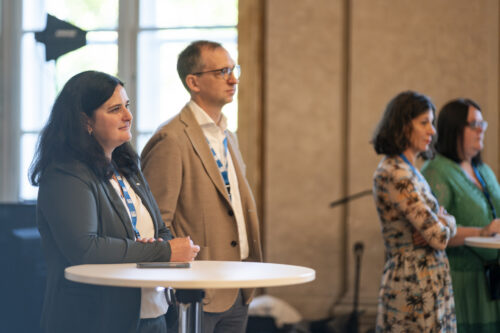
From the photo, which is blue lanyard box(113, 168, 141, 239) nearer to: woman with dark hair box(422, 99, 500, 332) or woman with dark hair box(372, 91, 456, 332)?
woman with dark hair box(372, 91, 456, 332)

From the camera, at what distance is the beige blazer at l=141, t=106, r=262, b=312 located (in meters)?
2.82

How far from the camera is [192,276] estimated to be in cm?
191

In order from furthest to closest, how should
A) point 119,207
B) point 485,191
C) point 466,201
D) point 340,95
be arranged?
point 340,95, point 485,191, point 466,201, point 119,207

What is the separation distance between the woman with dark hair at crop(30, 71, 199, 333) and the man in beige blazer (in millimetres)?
380

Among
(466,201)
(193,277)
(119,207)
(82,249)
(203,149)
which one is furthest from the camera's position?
(466,201)

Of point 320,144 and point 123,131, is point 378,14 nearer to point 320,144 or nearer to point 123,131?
point 320,144

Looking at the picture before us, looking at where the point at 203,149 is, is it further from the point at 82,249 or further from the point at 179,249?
the point at 82,249

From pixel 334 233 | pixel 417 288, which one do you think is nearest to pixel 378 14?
pixel 334 233

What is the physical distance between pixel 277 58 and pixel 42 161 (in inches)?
142

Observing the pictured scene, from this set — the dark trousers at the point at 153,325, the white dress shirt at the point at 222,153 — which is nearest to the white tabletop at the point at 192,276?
the dark trousers at the point at 153,325

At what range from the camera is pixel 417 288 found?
301cm

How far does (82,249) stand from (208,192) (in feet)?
2.81

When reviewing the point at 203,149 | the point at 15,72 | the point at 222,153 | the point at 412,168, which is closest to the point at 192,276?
the point at 203,149

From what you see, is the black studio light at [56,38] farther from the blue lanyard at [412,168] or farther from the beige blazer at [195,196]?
the blue lanyard at [412,168]
